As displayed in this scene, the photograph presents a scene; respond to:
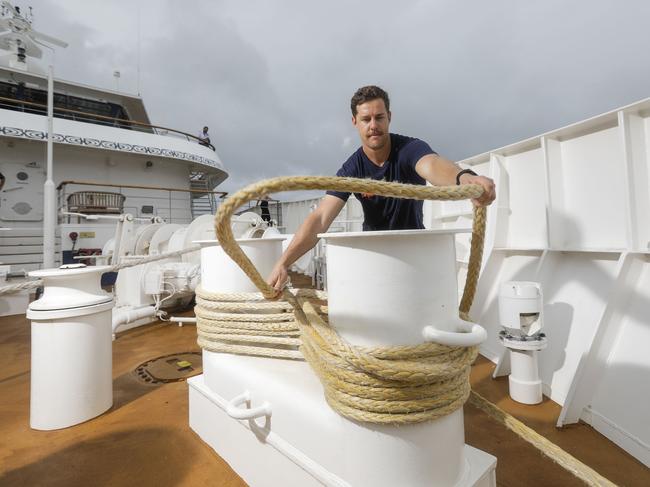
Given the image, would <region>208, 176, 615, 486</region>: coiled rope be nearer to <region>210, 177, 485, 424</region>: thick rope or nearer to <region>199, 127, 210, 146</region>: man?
<region>210, 177, 485, 424</region>: thick rope

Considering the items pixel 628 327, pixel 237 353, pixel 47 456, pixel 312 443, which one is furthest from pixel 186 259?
pixel 628 327

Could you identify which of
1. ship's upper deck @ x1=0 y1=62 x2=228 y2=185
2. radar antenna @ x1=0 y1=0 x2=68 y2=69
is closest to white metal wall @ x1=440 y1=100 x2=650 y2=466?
ship's upper deck @ x1=0 y1=62 x2=228 y2=185

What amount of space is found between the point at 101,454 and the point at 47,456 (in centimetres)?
25

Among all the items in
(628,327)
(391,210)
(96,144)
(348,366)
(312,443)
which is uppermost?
(96,144)

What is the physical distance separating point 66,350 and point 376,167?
185cm

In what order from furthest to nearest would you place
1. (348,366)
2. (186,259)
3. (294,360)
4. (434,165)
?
(186,259) < (294,360) < (434,165) < (348,366)

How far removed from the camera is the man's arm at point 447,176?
758 millimetres

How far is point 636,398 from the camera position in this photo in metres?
1.52

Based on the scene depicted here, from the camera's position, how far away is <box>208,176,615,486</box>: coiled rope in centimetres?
65

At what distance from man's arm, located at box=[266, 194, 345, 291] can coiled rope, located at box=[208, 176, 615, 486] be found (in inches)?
15.4

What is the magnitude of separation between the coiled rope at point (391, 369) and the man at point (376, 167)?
45 centimetres

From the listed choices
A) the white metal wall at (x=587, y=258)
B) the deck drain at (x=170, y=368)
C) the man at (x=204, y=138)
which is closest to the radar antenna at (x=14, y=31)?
the man at (x=204, y=138)

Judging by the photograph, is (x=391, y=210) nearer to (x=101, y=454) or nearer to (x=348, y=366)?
(x=348, y=366)

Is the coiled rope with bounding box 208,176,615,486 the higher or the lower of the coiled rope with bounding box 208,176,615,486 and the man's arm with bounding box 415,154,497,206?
the lower
